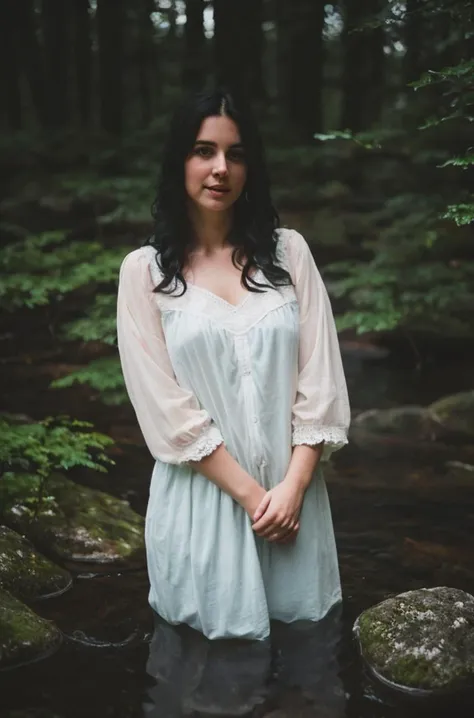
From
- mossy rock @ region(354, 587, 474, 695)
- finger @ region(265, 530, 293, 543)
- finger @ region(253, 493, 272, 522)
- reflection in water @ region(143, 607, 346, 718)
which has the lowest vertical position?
reflection in water @ region(143, 607, 346, 718)

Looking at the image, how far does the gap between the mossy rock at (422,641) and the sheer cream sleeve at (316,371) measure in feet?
2.08

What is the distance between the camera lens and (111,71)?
10.7m

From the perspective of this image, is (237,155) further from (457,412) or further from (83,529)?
(457,412)

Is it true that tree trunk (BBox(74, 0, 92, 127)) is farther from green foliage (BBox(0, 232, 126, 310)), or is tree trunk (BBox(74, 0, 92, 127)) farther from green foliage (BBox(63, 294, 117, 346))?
green foliage (BBox(63, 294, 117, 346))

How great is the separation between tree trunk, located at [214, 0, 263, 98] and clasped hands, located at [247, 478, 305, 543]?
778 centimetres

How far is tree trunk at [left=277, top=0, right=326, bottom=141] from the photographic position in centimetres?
967

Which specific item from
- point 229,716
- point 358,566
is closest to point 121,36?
point 358,566

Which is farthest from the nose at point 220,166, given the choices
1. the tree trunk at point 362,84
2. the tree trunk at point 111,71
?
the tree trunk at point 111,71

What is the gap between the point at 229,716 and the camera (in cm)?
222

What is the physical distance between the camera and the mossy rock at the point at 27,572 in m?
3.06

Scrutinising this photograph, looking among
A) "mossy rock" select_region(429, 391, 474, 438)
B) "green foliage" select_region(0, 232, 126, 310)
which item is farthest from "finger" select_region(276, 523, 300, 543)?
"green foliage" select_region(0, 232, 126, 310)

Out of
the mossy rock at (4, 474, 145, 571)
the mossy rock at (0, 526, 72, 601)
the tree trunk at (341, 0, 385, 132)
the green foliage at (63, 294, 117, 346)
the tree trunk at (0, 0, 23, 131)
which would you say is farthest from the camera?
the tree trunk at (0, 0, 23, 131)

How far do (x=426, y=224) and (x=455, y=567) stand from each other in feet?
13.8

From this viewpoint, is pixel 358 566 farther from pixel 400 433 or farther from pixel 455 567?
pixel 400 433
